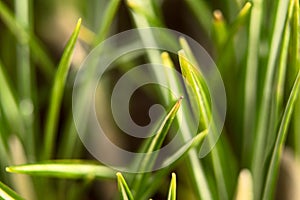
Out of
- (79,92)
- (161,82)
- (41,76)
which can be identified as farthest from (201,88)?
(41,76)

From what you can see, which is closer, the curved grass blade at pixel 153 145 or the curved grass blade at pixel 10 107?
the curved grass blade at pixel 153 145

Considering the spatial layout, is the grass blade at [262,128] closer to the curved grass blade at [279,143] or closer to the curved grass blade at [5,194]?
the curved grass blade at [279,143]

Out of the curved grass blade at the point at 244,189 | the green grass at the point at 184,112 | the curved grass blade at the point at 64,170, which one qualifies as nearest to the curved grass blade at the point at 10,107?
the green grass at the point at 184,112

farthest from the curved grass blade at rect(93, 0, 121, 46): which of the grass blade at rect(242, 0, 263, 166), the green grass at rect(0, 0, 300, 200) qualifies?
the grass blade at rect(242, 0, 263, 166)

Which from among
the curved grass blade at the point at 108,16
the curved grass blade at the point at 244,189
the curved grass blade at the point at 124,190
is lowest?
the curved grass blade at the point at 244,189

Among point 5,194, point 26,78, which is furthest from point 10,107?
point 5,194

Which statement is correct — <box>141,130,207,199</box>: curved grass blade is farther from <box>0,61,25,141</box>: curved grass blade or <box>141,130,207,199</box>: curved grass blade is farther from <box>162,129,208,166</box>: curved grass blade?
<box>0,61,25,141</box>: curved grass blade

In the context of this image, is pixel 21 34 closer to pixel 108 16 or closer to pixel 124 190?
pixel 108 16
